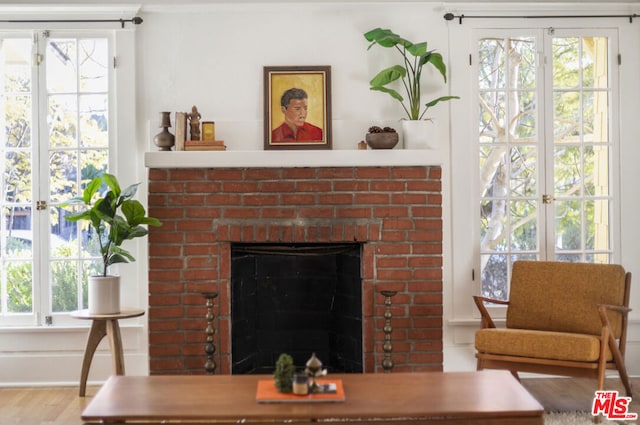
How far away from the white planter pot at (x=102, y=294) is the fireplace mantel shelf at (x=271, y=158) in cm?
79

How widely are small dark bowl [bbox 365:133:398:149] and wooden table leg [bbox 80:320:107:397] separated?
6.84ft

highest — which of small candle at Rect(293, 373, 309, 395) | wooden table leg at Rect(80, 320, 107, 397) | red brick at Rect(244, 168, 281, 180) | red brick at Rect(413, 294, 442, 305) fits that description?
red brick at Rect(244, 168, 281, 180)

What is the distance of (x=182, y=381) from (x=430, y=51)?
278 centimetres

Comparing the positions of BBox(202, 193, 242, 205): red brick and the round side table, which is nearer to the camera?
the round side table

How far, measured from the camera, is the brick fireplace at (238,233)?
475 cm

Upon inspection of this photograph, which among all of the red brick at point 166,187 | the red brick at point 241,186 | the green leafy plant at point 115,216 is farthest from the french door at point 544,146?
the green leafy plant at point 115,216

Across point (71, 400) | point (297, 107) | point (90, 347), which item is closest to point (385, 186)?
point (297, 107)

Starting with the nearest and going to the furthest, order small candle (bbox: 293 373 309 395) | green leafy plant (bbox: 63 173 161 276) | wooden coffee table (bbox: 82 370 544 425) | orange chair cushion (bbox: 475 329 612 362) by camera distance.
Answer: wooden coffee table (bbox: 82 370 544 425) → small candle (bbox: 293 373 309 395) → orange chair cushion (bbox: 475 329 612 362) → green leafy plant (bbox: 63 173 161 276)

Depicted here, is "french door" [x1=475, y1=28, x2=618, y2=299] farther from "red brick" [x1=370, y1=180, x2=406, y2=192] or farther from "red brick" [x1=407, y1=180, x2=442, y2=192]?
"red brick" [x1=370, y1=180, x2=406, y2=192]

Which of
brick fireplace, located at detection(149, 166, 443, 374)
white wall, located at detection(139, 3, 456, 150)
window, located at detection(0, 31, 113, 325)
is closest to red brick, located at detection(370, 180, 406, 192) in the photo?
brick fireplace, located at detection(149, 166, 443, 374)

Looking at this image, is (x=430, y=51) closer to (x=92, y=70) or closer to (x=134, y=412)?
(x=92, y=70)

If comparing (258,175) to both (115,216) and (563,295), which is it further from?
(563,295)

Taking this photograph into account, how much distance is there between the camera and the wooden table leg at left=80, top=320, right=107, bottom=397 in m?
4.59

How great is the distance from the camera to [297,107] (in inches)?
194
